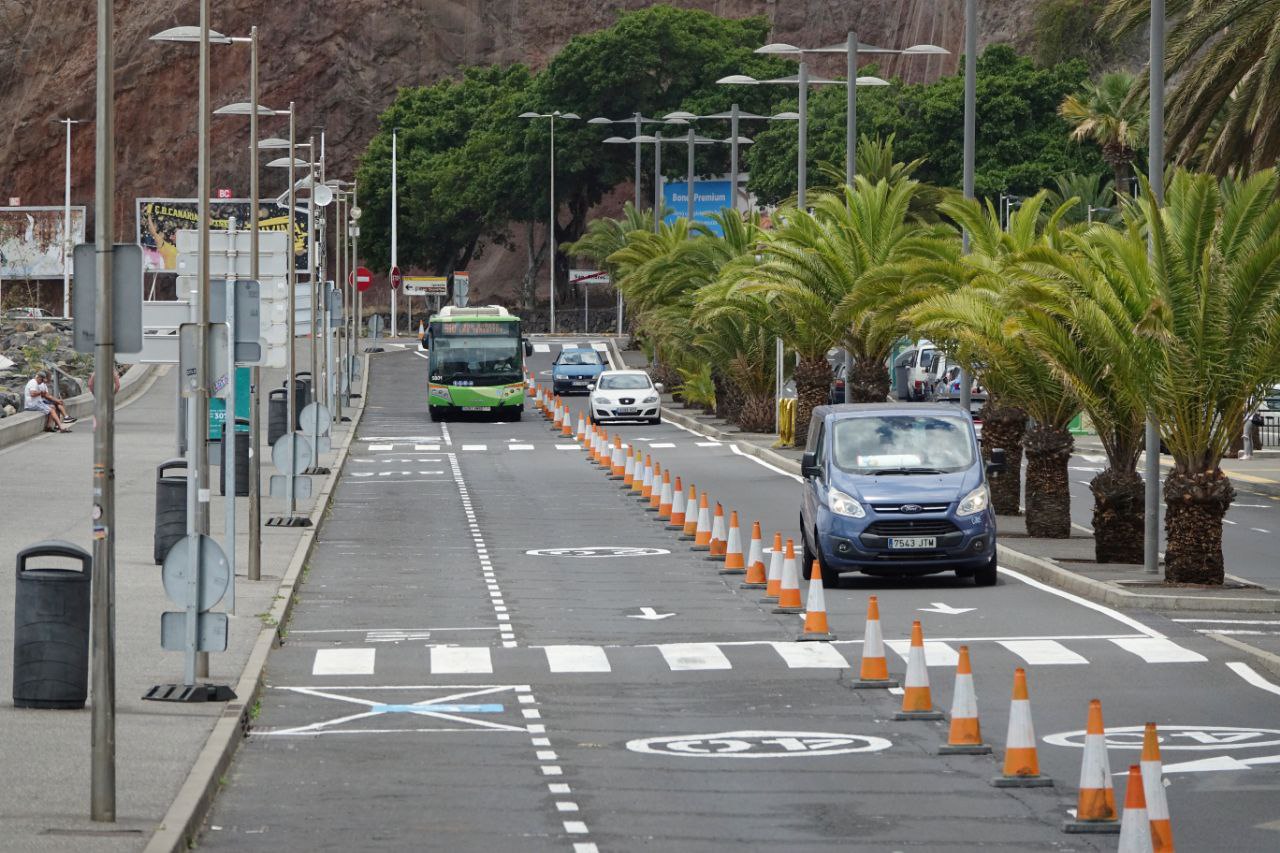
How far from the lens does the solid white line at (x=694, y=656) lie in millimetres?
19359

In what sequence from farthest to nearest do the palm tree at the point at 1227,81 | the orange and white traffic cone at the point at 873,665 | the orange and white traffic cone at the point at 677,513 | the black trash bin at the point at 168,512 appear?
the orange and white traffic cone at the point at 677,513 < the palm tree at the point at 1227,81 < the black trash bin at the point at 168,512 < the orange and white traffic cone at the point at 873,665

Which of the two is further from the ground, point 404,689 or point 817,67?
point 817,67

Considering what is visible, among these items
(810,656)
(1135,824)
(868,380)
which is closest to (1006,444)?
(868,380)

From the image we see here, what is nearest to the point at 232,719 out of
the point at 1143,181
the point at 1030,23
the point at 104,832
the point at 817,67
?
the point at 104,832

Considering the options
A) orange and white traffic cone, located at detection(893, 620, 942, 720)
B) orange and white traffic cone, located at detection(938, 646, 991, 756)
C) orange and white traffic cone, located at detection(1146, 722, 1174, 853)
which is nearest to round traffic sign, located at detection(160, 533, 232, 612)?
orange and white traffic cone, located at detection(893, 620, 942, 720)

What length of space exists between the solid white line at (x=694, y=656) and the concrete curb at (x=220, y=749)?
11.4 ft

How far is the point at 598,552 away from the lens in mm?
30016

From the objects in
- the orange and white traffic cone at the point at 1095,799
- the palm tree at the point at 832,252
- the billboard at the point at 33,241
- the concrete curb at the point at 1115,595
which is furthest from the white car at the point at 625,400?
the billboard at the point at 33,241

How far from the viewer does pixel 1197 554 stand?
2414 cm

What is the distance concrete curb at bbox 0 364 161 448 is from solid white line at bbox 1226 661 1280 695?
35.9m

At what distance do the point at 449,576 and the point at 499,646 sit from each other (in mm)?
6516

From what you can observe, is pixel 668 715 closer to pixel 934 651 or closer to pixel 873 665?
pixel 873 665

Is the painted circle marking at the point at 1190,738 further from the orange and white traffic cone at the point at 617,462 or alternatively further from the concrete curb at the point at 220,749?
the orange and white traffic cone at the point at 617,462

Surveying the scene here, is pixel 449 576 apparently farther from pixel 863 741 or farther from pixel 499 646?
pixel 863 741
